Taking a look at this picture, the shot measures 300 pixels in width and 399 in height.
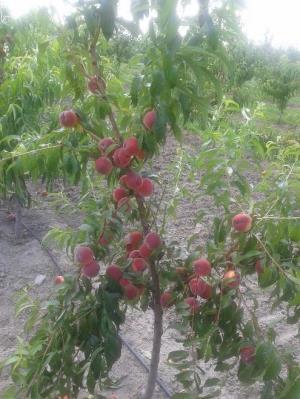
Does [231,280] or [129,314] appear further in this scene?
[129,314]

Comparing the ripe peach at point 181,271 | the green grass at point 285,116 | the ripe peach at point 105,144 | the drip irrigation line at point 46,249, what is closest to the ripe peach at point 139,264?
the ripe peach at point 181,271

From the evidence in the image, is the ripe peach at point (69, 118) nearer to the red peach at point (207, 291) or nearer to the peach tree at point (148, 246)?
the peach tree at point (148, 246)

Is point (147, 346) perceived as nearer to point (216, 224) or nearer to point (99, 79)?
point (216, 224)

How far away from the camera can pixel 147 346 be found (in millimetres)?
2613

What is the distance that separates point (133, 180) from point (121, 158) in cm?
8

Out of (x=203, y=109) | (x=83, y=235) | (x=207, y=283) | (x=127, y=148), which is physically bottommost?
(x=207, y=283)

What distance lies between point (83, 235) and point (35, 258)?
2111 millimetres

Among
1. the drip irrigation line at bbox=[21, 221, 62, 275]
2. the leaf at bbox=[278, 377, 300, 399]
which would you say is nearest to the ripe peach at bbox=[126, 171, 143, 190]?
the leaf at bbox=[278, 377, 300, 399]

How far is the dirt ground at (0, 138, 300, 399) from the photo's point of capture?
7.64ft

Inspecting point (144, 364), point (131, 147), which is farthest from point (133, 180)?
point (144, 364)

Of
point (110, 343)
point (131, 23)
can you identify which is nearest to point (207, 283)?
point (110, 343)

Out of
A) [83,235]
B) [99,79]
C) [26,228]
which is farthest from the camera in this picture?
[26,228]

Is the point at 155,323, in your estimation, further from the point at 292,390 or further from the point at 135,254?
the point at 292,390

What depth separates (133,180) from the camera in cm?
132
